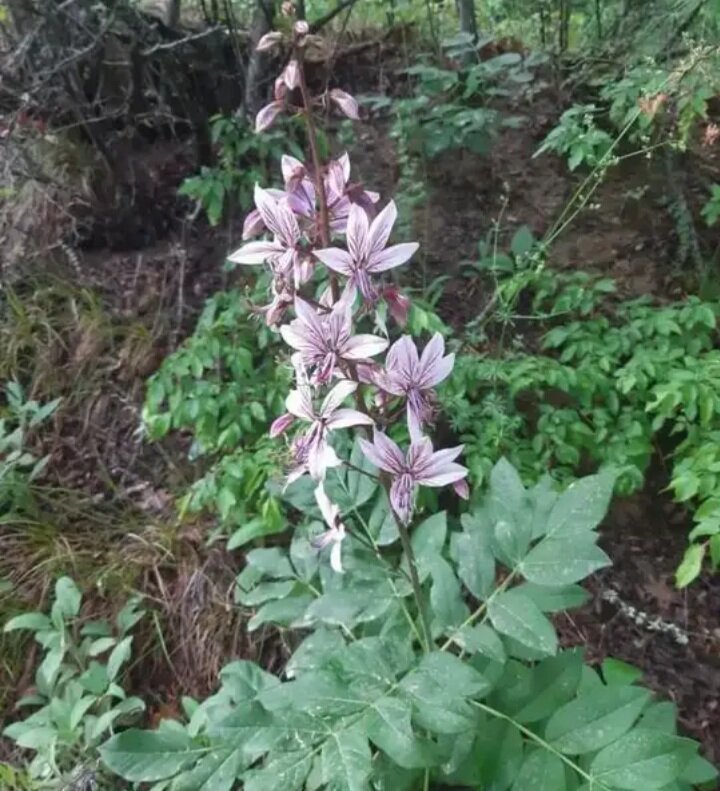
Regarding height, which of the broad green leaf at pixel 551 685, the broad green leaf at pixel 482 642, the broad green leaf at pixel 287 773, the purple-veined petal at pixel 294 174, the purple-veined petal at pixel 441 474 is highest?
the purple-veined petal at pixel 294 174

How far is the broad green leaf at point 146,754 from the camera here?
1.46 m

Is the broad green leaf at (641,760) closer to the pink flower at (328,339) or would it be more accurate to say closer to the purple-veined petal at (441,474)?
the purple-veined petal at (441,474)

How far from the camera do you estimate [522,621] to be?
1.29 meters

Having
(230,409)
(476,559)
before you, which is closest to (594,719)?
(476,559)

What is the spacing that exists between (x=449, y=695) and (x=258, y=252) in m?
0.69

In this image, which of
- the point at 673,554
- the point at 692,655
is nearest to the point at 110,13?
the point at 673,554

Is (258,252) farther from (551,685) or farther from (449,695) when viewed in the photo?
(551,685)

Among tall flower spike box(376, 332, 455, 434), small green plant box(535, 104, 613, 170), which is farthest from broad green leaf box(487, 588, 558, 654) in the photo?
small green plant box(535, 104, 613, 170)

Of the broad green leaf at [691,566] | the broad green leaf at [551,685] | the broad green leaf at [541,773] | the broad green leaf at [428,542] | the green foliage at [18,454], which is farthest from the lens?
the green foliage at [18,454]

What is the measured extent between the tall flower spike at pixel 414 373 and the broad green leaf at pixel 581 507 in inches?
14.5

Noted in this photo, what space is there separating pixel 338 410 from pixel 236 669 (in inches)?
32.2

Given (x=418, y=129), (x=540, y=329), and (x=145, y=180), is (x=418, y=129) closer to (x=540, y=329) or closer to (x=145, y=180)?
(x=540, y=329)

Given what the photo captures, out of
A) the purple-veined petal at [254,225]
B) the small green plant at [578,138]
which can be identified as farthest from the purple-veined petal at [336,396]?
the small green plant at [578,138]

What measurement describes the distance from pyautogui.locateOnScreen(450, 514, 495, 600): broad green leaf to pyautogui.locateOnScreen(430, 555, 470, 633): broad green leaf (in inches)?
1.0
